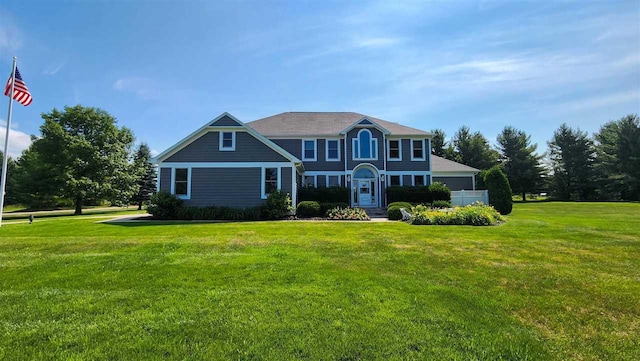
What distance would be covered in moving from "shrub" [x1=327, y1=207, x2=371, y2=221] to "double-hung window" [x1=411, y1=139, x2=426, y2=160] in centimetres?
969

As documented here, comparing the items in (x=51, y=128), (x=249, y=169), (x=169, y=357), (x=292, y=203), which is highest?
(x=51, y=128)

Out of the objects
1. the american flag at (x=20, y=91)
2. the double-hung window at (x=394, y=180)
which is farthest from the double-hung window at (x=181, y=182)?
the double-hung window at (x=394, y=180)

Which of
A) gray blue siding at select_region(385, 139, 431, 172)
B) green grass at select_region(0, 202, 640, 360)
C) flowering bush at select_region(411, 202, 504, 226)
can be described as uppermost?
gray blue siding at select_region(385, 139, 431, 172)

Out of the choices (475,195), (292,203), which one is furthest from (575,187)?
(292,203)

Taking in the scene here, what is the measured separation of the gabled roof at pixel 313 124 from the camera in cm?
2420

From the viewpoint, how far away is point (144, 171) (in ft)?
117

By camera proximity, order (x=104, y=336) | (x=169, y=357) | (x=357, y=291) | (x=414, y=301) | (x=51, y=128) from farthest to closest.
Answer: (x=51, y=128) → (x=357, y=291) → (x=414, y=301) → (x=104, y=336) → (x=169, y=357)

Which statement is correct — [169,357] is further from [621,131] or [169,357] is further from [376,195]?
[621,131]

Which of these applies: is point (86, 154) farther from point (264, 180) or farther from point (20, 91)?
point (264, 180)

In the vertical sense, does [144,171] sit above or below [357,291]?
above

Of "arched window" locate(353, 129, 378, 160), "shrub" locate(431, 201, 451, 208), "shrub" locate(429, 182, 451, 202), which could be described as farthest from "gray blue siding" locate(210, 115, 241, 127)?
"shrub" locate(429, 182, 451, 202)

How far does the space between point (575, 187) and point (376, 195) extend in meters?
37.8

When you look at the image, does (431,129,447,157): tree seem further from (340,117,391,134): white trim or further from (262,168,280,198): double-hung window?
(262,168,280,198): double-hung window

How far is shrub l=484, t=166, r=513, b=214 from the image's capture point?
18938mm
